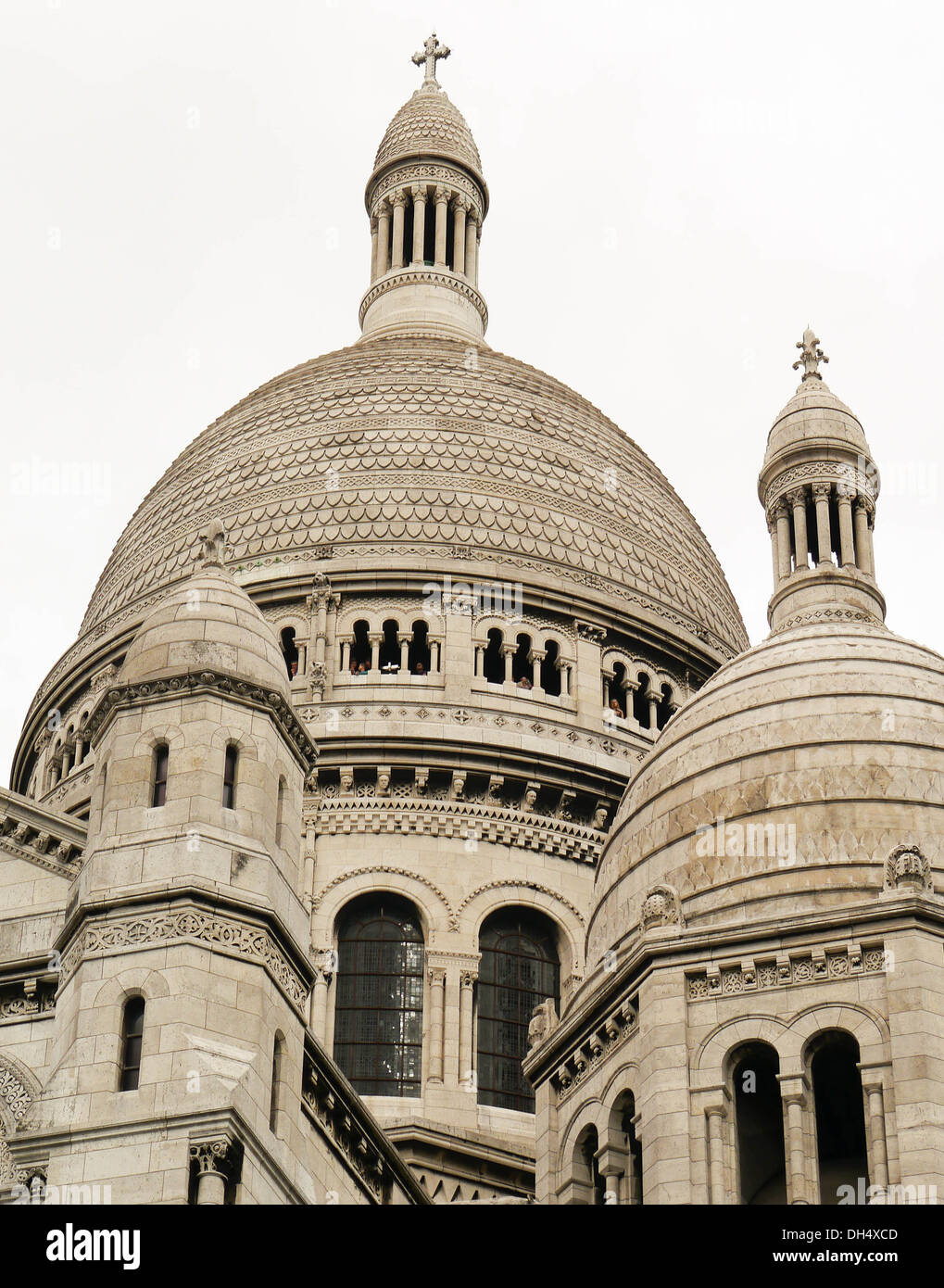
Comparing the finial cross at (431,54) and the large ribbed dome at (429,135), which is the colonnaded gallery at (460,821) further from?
the finial cross at (431,54)

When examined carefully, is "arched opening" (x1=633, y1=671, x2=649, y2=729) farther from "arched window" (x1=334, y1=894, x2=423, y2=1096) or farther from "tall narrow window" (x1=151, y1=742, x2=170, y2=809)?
"tall narrow window" (x1=151, y1=742, x2=170, y2=809)

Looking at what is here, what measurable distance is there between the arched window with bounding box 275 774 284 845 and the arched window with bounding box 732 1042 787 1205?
7293mm

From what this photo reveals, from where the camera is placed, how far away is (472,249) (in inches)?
2648

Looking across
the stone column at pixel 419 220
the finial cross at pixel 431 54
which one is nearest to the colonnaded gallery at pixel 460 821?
the stone column at pixel 419 220

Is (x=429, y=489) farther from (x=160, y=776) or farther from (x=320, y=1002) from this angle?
(x=160, y=776)

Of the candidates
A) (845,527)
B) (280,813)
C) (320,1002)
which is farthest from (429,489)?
(280,813)

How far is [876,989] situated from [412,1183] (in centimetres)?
579

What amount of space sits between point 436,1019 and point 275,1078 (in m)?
19.3

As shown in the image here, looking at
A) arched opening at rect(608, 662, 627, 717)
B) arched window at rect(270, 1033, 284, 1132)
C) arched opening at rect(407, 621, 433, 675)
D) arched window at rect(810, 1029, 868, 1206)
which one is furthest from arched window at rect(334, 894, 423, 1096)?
arched window at rect(270, 1033, 284, 1132)

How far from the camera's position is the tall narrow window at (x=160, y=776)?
28.1 m

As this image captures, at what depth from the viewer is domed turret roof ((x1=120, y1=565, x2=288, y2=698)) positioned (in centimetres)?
2908

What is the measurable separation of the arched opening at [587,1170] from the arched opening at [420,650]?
57.6 feet

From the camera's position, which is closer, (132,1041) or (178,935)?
(132,1041)

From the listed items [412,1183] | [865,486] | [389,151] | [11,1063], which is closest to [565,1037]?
[412,1183]
